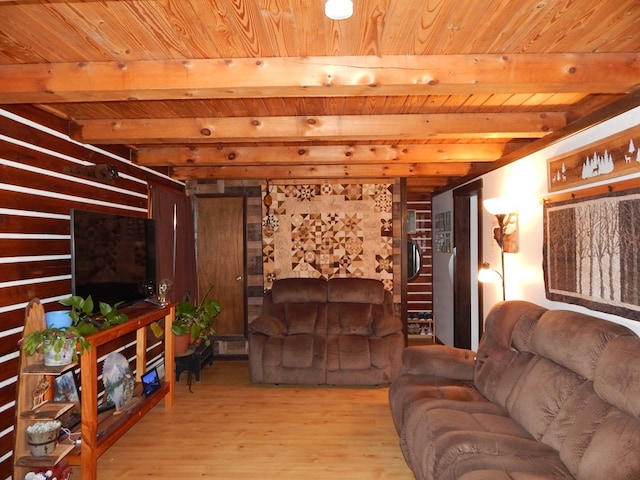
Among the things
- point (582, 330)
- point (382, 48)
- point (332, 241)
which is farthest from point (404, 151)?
point (582, 330)

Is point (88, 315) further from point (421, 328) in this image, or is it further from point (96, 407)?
point (421, 328)

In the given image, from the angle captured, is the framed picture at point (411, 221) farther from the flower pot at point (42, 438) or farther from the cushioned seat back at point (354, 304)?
the flower pot at point (42, 438)

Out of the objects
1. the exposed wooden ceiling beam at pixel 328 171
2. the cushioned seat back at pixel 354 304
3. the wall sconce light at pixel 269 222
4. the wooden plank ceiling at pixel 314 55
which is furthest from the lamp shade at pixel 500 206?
the wall sconce light at pixel 269 222

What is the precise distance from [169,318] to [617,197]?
329cm

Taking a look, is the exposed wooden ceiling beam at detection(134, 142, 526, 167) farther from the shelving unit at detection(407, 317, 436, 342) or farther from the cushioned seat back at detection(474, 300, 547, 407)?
the shelving unit at detection(407, 317, 436, 342)

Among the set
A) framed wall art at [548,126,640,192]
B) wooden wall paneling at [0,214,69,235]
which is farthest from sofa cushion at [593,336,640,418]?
wooden wall paneling at [0,214,69,235]

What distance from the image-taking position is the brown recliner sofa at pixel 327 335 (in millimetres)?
3941

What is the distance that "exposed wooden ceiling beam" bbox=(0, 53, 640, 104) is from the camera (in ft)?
6.24

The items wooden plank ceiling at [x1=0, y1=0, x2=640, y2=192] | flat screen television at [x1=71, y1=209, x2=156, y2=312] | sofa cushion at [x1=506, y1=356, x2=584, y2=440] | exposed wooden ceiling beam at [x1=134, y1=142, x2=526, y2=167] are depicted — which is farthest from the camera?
exposed wooden ceiling beam at [x1=134, y1=142, x2=526, y2=167]

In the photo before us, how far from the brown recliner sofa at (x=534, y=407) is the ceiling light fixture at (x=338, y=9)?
173 cm

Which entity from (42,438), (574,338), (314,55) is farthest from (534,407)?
(42,438)

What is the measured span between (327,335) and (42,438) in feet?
8.45

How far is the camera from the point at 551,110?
9.32ft

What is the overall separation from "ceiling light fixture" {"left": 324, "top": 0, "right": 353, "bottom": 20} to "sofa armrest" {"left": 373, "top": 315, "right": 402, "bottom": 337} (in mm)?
3161
